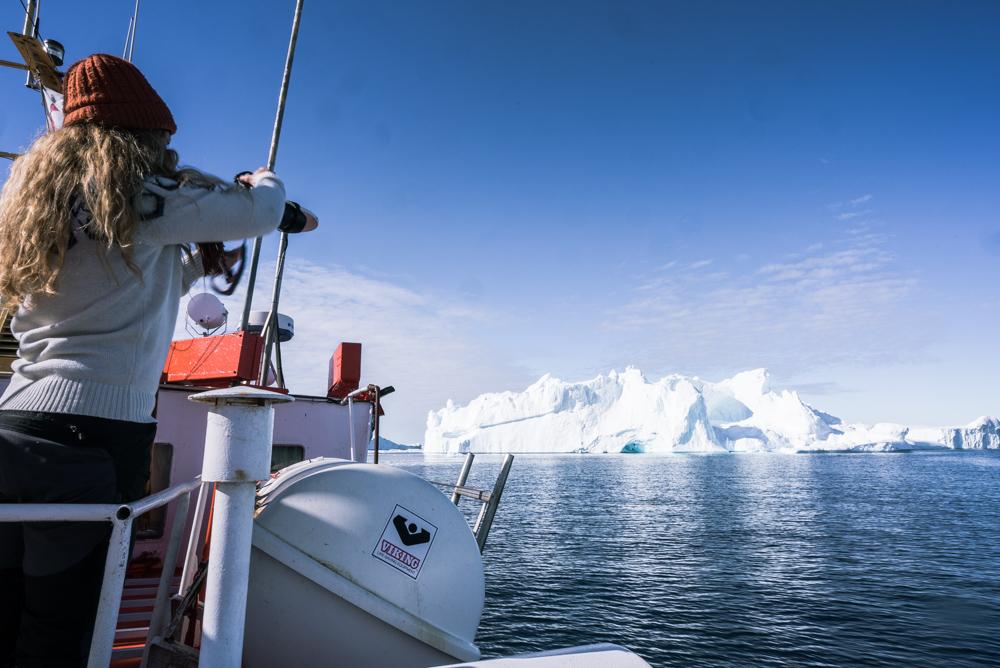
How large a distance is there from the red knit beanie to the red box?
5592 millimetres

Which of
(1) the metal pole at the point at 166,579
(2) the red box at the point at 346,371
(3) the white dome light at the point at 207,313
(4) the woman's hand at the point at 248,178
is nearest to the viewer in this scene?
(4) the woman's hand at the point at 248,178

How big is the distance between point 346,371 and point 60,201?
5764 mm

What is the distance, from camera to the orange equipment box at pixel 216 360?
17.3 feet

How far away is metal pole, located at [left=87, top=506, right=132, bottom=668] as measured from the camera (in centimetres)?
187

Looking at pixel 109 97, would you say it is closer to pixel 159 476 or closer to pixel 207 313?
pixel 159 476

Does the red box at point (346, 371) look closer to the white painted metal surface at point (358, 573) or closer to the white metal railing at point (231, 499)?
the white painted metal surface at point (358, 573)

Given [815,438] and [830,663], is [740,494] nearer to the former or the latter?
[830,663]

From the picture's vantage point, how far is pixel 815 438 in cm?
16750

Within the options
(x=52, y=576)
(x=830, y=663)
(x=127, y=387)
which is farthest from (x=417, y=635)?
(x=830, y=663)

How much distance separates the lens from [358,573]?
3.10 metres

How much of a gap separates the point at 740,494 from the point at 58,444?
4933 cm

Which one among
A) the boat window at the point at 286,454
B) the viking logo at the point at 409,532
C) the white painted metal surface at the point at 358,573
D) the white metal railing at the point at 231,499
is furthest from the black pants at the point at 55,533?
the boat window at the point at 286,454

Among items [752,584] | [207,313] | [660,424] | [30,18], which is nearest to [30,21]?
[30,18]

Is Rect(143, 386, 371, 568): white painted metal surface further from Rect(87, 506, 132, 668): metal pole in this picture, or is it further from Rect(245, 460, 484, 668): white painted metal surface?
Rect(87, 506, 132, 668): metal pole
